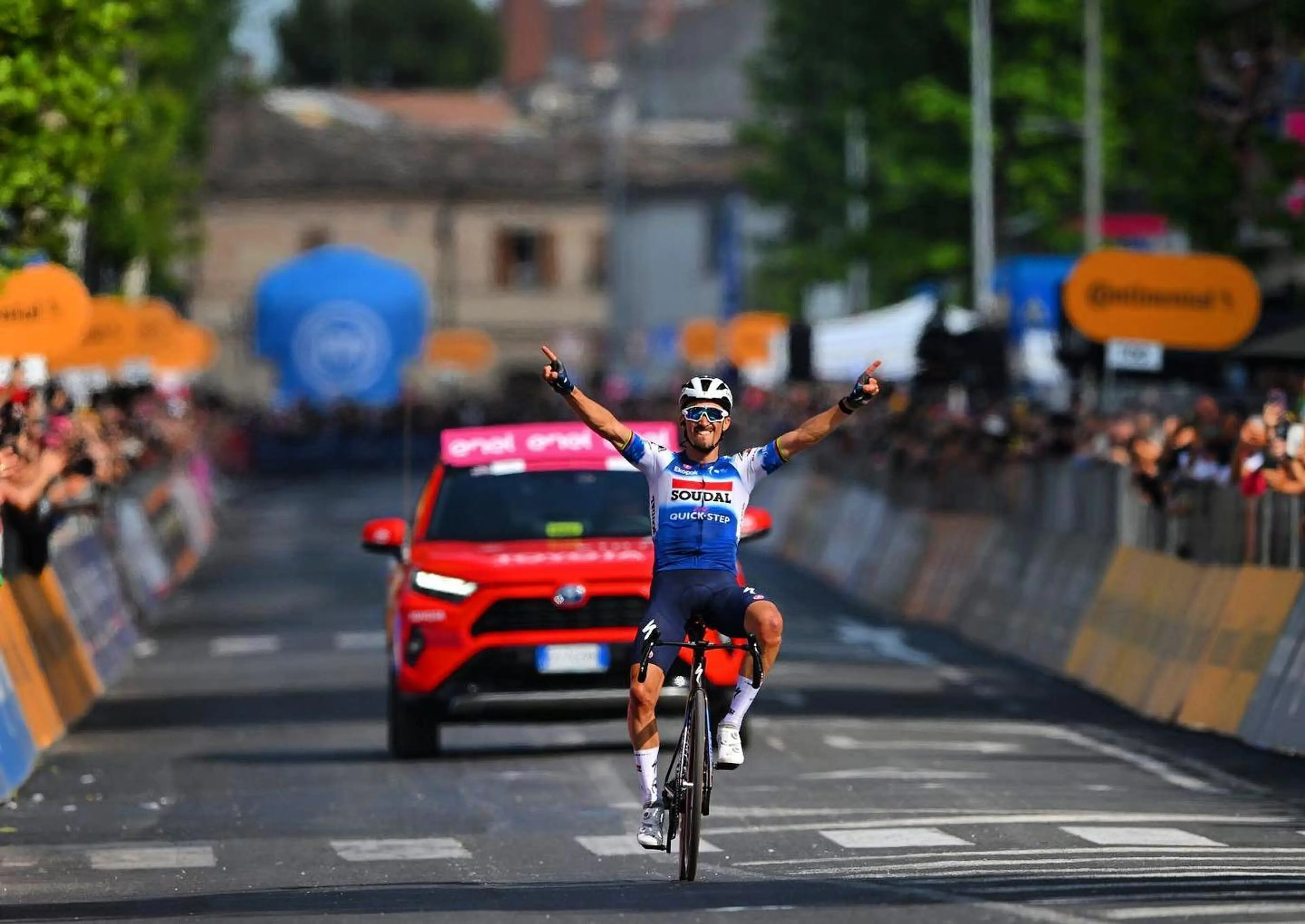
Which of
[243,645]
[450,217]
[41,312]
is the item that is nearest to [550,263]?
[450,217]

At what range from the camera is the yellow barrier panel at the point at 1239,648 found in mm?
19484

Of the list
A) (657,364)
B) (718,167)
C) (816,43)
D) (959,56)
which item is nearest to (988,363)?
(959,56)

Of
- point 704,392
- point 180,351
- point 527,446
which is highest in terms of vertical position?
point 704,392

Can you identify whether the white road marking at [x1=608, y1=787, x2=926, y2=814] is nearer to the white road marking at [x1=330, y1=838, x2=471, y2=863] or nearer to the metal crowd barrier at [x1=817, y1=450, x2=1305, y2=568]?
the white road marking at [x1=330, y1=838, x2=471, y2=863]

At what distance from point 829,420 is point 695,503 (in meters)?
0.62

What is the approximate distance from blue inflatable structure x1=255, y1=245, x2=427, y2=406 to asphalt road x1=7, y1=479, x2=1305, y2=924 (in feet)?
185

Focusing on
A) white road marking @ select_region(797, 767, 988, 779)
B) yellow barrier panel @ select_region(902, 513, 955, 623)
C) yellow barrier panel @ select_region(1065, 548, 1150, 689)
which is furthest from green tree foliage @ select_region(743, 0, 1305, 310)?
white road marking @ select_region(797, 767, 988, 779)

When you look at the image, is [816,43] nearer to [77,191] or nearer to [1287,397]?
[77,191]

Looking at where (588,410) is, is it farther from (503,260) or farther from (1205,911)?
(503,260)

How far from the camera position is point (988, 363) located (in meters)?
37.2

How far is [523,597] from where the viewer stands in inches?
731

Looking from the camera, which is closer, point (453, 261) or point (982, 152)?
point (982, 152)

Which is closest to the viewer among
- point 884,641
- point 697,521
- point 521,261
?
point 697,521

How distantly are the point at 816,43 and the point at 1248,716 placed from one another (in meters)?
48.8
